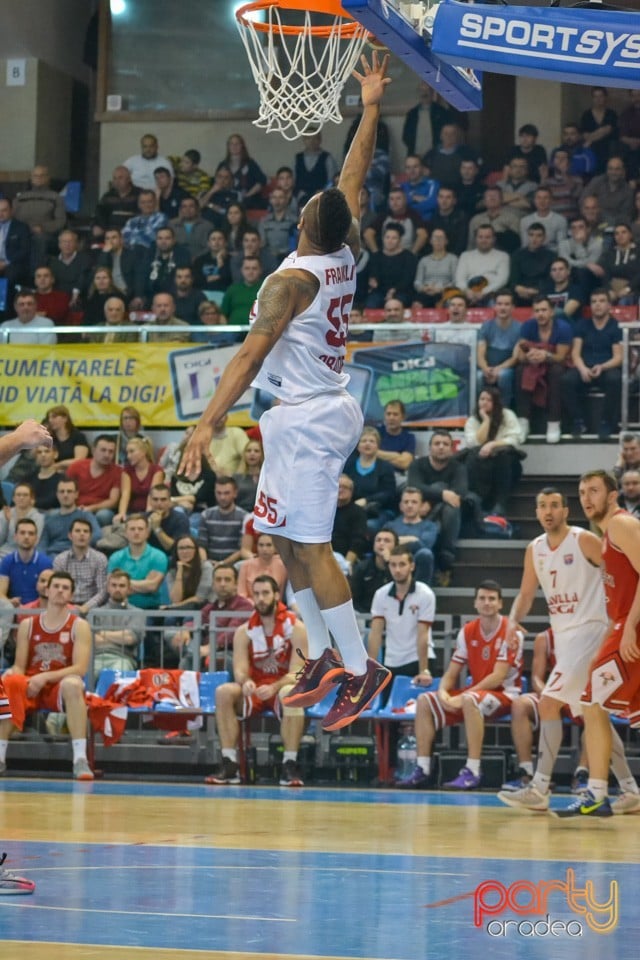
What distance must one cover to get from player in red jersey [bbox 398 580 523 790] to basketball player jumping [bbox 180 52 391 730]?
5.29m

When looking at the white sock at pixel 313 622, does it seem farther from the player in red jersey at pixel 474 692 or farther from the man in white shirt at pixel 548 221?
the man in white shirt at pixel 548 221

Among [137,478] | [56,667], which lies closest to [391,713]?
[56,667]

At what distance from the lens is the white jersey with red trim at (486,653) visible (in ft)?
39.5

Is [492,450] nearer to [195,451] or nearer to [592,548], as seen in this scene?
[592,548]

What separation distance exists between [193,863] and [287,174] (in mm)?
12521

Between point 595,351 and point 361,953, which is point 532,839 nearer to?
point 361,953

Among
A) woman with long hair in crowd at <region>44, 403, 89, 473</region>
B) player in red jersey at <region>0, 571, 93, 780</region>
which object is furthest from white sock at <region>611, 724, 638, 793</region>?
woman with long hair in crowd at <region>44, 403, 89, 473</region>

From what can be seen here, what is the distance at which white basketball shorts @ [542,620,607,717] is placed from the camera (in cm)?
1032

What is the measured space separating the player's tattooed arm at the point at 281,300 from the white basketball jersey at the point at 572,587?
15.2 feet

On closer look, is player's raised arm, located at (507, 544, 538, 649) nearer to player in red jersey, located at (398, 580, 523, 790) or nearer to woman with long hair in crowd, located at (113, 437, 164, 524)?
player in red jersey, located at (398, 580, 523, 790)

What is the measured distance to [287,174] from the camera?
1861cm

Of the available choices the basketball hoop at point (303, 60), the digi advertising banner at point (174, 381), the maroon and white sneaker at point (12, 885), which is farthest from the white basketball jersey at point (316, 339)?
the digi advertising banner at point (174, 381)

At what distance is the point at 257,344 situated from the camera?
6156 millimetres

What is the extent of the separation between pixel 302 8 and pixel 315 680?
136 inches
